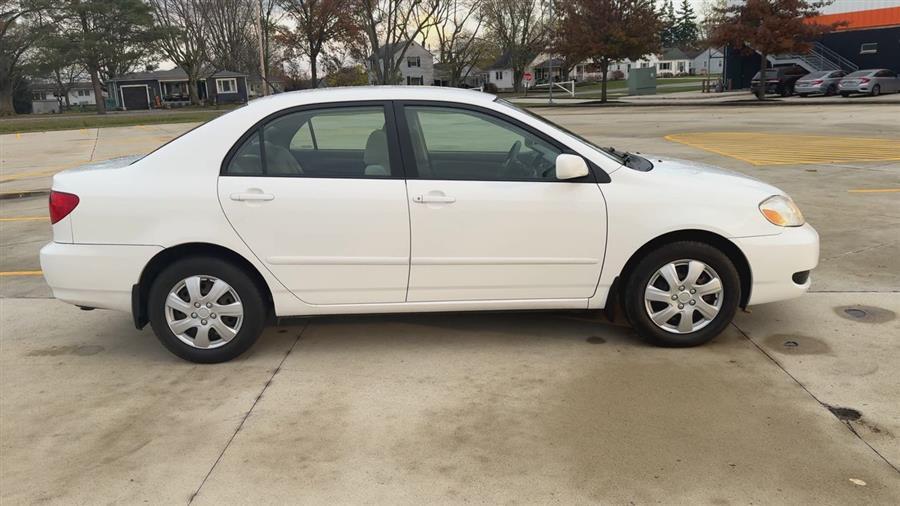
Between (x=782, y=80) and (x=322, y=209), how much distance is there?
3731 centimetres

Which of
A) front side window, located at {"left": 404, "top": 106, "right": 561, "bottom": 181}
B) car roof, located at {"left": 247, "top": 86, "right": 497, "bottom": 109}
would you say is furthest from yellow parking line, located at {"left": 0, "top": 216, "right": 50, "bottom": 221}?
front side window, located at {"left": 404, "top": 106, "right": 561, "bottom": 181}

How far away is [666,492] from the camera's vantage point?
2771 millimetres

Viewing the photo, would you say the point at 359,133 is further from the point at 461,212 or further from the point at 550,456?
the point at 550,456

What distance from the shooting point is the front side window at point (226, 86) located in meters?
63.1

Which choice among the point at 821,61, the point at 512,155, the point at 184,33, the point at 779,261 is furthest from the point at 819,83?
the point at 184,33

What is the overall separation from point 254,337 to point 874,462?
11.0 feet

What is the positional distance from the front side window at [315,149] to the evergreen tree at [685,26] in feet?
403

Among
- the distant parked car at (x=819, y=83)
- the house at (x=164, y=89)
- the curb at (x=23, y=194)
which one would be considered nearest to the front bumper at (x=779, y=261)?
the curb at (x=23, y=194)

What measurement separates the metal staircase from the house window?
155 feet

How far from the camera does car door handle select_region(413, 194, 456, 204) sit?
393 cm

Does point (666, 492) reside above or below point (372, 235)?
below

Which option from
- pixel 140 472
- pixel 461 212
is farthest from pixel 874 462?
pixel 140 472

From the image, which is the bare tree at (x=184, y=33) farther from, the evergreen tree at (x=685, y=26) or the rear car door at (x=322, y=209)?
the evergreen tree at (x=685, y=26)

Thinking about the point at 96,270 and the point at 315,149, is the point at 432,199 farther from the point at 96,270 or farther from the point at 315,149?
the point at 96,270
